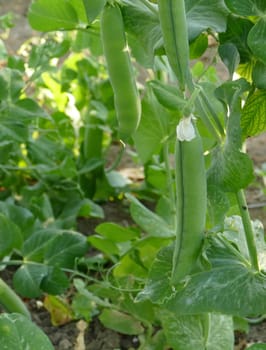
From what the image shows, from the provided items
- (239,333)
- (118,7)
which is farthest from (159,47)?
(239,333)

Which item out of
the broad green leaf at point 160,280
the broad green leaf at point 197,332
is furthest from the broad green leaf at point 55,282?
the broad green leaf at point 160,280

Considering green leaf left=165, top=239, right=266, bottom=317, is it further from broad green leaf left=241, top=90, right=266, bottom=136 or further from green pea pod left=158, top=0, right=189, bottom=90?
green pea pod left=158, top=0, right=189, bottom=90

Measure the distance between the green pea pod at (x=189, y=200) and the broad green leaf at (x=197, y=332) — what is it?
0.30 m

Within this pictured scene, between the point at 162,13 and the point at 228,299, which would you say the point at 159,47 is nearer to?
the point at 162,13

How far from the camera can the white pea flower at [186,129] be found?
98 centimetres

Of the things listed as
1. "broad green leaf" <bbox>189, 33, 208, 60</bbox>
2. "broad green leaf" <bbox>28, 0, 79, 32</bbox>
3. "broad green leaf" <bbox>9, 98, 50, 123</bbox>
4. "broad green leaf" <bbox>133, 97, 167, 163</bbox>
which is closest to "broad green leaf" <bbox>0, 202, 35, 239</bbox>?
"broad green leaf" <bbox>9, 98, 50, 123</bbox>

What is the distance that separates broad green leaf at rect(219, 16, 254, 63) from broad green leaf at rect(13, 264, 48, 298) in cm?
68

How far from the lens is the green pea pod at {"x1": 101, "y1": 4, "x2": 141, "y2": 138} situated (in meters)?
1.08

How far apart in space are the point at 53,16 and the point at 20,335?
54 cm

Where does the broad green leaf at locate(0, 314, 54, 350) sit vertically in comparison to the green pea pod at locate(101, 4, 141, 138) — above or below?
below

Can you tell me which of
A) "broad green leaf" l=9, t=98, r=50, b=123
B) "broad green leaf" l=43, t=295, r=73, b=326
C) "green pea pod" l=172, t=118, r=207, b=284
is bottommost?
"broad green leaf" l=43, t=295, r=73, b=326

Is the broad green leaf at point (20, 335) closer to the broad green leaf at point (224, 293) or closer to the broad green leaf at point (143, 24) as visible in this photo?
the broad green leaf at point (224, 293)

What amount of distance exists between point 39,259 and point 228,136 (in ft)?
2.38

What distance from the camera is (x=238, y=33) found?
1.13m
